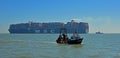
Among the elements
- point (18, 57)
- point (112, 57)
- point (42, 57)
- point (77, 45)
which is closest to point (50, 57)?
point (42, 57)

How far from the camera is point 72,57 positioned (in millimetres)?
38250

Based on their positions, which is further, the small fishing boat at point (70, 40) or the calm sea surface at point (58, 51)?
the small fishing boat at point (70, 40)

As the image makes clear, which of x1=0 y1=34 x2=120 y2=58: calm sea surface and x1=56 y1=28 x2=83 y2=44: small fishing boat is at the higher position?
x1=56 y1=28 x2=83 y2=44: small fishing boat

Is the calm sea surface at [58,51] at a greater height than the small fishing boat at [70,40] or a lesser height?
lesser

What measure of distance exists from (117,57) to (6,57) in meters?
12.1

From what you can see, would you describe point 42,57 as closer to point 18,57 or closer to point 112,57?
point 18,57

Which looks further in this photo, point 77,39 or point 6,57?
point 77,39

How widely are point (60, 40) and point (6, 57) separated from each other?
102 feet

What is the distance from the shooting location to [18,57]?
36594mm

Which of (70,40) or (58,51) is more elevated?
(70,40)

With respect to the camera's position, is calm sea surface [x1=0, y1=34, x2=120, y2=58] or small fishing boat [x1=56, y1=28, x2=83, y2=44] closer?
calm sea surface [x1=0, y1=34, x2=120, y2=58]

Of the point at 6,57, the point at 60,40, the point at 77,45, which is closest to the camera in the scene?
the point at 6,57

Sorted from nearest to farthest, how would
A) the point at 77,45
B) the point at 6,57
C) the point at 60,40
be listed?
the point at 6,57 < the point at 77,45 < the point at 60,40

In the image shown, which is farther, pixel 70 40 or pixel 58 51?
pixel 70 40
